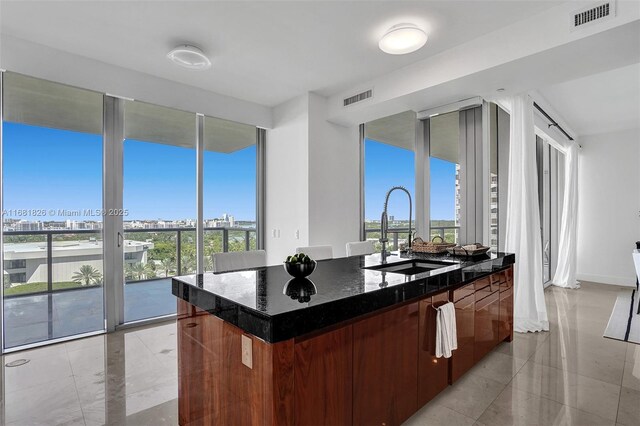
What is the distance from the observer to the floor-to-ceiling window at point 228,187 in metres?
4.42

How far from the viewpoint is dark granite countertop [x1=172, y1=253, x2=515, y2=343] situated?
4.03ft

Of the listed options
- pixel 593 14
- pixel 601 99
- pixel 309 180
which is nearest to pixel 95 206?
pixel 309 180

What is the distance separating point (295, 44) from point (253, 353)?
9.43 ft

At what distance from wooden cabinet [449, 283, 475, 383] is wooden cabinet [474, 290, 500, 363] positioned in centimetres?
9

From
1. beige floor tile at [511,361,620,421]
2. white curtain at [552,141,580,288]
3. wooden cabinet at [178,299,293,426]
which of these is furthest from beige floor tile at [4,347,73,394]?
white curtain at [552,141,580,288]

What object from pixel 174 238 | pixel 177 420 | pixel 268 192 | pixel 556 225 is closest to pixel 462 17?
pixel 268 192

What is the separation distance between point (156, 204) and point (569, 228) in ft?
21.8

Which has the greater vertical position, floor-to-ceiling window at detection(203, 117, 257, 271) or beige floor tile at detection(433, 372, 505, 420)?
floor-to-ceiling window at detection(203, 117, 257, 271)

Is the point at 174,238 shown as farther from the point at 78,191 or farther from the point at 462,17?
the point at 462,17

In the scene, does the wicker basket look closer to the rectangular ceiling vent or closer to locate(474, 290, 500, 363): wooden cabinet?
locate(474, 290, 500, 363): wooden cabinet

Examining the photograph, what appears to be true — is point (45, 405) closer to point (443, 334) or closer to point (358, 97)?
point (443, 334)

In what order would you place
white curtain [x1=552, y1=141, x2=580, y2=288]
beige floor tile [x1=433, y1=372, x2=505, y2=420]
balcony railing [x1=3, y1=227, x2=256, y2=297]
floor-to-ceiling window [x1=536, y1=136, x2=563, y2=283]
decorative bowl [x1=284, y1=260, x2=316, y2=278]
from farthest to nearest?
white curtain [x1=552, y1=141, x2=580, y2=288], floor-to-ceiling window [x1=536, y1=136, x2=563, y2=283], balcony railing [x1=3, y1=227, x2=256, y2=297], beige floor tile [x1=433, y1=372, x2=505, y2=420], decorative bowl [x1=284, y1=260, x2=316, y2=278]

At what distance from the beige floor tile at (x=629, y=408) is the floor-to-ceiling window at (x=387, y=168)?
10.00 feet

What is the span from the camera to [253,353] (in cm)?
127
